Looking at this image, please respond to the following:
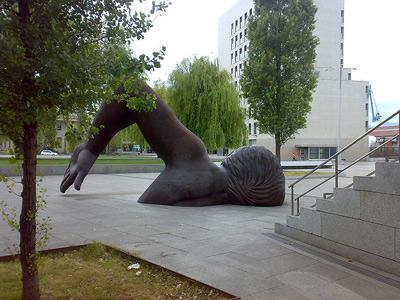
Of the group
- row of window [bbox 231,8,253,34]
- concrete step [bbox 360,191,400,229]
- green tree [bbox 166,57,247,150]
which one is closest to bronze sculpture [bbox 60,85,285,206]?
concrete step [bbox 360,191,400,229]

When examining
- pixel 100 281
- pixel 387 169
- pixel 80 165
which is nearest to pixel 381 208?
pixel 387 169

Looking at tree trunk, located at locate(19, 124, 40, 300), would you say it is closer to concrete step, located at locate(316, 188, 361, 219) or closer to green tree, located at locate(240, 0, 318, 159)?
concrete step, located at locate(316, 188, 361, 219)

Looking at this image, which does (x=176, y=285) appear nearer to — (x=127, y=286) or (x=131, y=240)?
(x=127, y=286)

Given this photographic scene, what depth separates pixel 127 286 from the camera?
14.6 feet

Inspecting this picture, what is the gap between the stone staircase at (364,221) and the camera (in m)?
5.15

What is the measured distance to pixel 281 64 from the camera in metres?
22.3

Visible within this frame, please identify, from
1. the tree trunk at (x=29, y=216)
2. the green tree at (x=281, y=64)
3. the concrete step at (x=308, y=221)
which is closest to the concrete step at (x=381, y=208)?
the concrete step at (x=308, y=221)

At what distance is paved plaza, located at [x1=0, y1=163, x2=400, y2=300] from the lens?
4.54 metres

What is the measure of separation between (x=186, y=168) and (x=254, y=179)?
195cm

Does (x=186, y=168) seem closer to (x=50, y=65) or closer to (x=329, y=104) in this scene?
(x=50, y=65)

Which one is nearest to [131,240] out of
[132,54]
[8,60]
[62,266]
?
[62,266]

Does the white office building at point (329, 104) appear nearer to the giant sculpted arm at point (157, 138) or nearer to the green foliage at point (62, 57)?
the giant sculpted arm at point (157, 138)

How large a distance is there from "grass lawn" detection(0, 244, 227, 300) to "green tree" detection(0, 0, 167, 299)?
0.56 meters

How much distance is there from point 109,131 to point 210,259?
6.38 metres
